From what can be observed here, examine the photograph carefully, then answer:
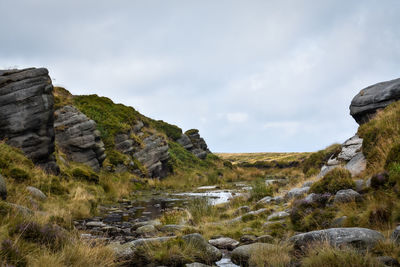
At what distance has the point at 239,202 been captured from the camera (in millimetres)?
16578

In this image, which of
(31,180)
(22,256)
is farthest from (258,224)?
(31,180)

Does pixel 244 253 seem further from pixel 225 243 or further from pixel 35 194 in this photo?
pixel 35 194

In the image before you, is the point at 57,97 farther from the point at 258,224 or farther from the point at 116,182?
the point at 258,224

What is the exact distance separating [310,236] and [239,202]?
34.0ft

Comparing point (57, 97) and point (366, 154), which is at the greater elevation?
point (57, 97)

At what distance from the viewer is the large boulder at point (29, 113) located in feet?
53.0

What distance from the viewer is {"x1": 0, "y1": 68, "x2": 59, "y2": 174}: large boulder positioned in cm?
1614

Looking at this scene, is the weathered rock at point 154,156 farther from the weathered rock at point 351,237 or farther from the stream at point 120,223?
the weathered rock at point 351,237

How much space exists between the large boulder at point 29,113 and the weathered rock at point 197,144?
136ft

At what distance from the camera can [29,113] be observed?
16672 millimetres

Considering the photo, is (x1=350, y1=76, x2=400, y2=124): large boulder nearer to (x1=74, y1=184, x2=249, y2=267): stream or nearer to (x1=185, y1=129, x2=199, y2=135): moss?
(x1=74, y1=184, x2=249, y2=267): stream

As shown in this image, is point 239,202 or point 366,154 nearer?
point 366,154

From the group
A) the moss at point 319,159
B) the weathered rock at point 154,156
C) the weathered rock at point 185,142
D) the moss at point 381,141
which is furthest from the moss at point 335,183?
the weathered rock at point 185,142

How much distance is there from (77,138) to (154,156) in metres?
11.4
